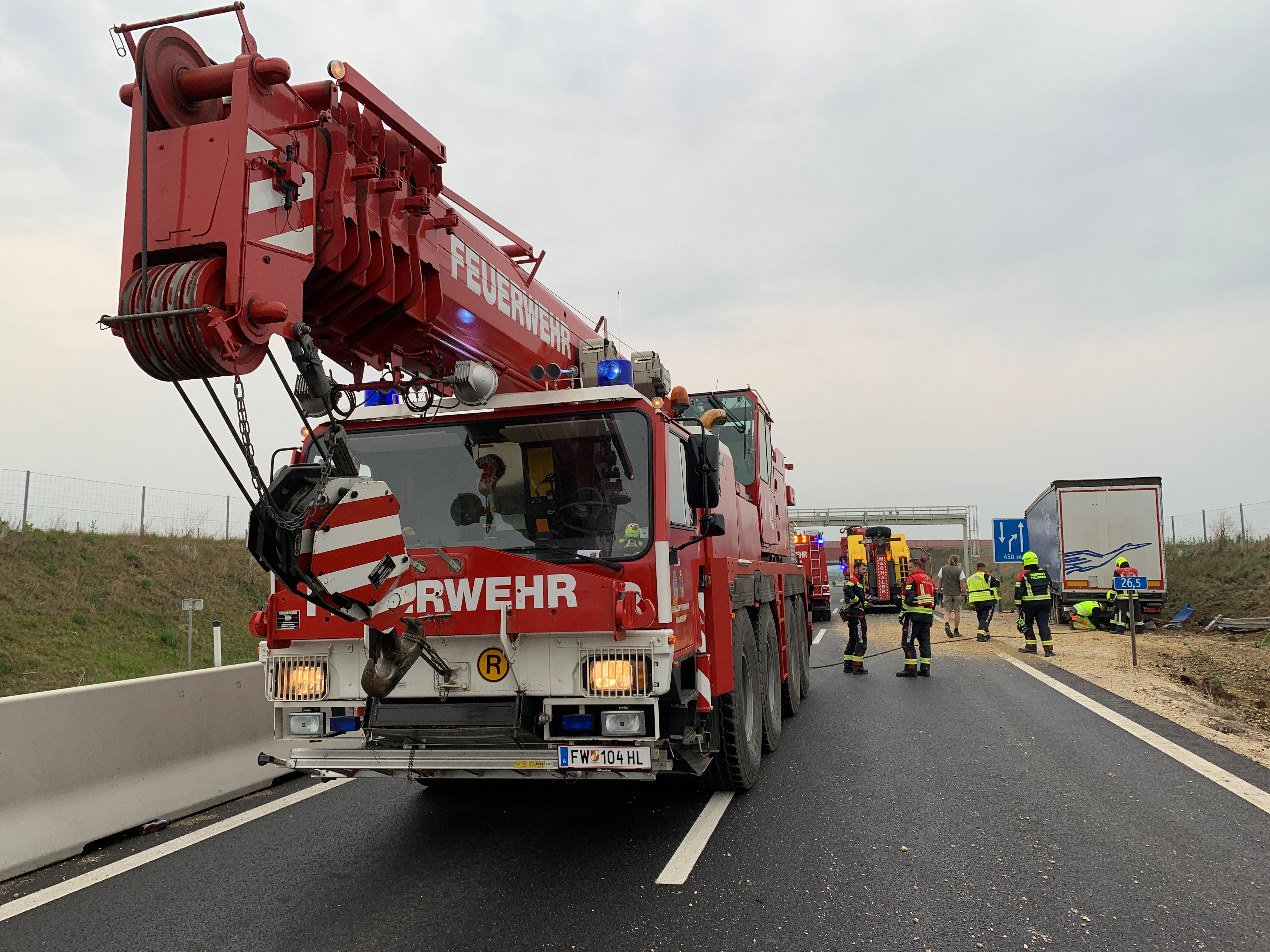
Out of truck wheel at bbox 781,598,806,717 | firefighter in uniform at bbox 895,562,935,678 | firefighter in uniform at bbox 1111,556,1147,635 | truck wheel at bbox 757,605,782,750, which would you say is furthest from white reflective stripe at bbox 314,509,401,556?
firefighter in uniform at bbox 1111,556,1147,635

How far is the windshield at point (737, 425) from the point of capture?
821cm

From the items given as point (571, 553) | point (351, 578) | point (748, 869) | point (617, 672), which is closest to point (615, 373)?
point (571, 553)

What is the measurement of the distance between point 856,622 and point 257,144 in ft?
35.9

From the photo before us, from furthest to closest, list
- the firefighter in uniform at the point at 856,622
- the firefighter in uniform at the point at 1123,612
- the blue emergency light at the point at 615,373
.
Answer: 1. the firefighter in uniform at the point at 1123,612
2. the firefighter in uniform at the point at 856,622
3. the blue emergency light at the point at 615,373

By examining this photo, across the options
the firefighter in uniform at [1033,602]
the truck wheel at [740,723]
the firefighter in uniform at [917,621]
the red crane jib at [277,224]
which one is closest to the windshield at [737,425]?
the truck wheel at [740,723]

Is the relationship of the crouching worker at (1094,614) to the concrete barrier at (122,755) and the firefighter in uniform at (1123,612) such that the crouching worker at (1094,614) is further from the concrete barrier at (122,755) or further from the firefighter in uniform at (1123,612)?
the concrete barrier at (122,755)

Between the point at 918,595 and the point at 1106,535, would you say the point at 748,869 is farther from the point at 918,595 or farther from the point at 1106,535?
the point at 1106,535

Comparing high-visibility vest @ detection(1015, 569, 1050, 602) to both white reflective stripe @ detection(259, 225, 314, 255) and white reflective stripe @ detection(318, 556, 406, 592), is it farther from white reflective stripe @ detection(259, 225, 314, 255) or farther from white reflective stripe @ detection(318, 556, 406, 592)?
white reflective stripe @ detection(259, 225, 314, 255)

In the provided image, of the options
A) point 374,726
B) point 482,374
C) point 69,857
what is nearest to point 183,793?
point 69,857

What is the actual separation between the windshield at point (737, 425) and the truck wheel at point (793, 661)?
1.62 meters

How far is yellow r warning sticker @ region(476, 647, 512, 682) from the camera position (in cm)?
442

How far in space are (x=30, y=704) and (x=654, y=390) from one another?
4200 millimetres

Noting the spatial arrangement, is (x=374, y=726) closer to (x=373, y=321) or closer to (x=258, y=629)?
(x=258, y=629)

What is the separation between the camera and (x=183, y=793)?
561 cm
